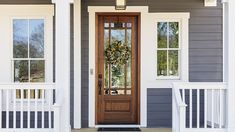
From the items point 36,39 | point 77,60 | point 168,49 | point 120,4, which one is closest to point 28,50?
point 36,39

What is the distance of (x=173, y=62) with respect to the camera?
8.16m

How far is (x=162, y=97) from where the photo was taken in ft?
26.4

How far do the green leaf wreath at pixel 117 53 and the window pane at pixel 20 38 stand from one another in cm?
169

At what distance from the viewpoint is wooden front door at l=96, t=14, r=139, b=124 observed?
8164mm

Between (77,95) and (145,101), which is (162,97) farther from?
(77,95)

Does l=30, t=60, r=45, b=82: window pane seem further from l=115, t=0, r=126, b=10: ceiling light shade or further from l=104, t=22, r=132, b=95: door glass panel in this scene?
l=115, t=0, r=126, b=10: ceiling light shade

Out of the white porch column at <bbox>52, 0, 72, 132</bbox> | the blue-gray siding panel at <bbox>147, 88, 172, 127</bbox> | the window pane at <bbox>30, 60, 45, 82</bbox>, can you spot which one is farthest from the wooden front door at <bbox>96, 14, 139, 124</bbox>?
the white porch column at <bbox>52, 0, 72, 132</bbox>

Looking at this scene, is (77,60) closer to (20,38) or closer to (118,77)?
(118,77)

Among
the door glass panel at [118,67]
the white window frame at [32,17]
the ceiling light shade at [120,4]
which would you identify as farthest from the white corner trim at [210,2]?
the white window frame at [32,17]

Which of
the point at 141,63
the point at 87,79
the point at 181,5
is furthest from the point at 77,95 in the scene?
the point at 181,5

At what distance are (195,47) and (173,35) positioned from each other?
528mm

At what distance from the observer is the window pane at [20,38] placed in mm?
7883
